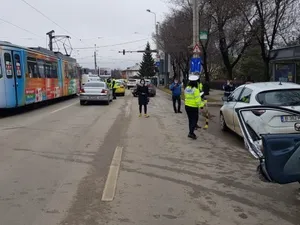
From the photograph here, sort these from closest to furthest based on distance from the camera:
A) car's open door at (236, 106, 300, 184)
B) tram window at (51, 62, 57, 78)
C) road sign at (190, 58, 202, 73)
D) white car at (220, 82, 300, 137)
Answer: car's open door at (236, 106, 300, 184) → white car at (220, 82, 300, 137) → road sign at (190, 58, 202, 73) → tram window at (51, 62, 57, 78)

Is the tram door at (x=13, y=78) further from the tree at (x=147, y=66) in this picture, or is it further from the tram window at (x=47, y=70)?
the tree at (x=147, y=66)

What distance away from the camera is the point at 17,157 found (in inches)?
329

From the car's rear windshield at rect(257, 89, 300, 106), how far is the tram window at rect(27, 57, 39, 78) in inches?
500

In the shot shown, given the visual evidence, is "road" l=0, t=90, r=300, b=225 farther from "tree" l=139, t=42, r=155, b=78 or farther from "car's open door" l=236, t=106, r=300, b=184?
"tree" l=139, t=42, r=155, b=78

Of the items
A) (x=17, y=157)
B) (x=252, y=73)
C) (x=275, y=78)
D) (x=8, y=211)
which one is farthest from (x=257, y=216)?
(x=252, y=73)

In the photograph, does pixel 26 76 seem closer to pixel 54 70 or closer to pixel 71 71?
pixel 54 70

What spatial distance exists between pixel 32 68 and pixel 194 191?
1568cm

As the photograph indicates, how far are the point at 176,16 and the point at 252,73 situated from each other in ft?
45.5

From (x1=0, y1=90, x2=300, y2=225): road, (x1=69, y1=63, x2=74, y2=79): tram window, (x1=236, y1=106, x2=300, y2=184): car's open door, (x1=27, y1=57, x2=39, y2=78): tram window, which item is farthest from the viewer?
(x1=69, y1=63, x2=74, y2=79): tram window

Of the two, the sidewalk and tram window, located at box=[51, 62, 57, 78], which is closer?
the sidewalk

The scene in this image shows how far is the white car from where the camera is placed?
8.30m

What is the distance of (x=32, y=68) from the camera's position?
1998 centimetres

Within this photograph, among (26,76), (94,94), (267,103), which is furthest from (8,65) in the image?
(267,103)

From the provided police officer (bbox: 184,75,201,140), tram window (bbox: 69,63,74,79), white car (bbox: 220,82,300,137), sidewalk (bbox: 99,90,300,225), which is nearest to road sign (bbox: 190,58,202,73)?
white car (bbox: 220,82,300,137)
